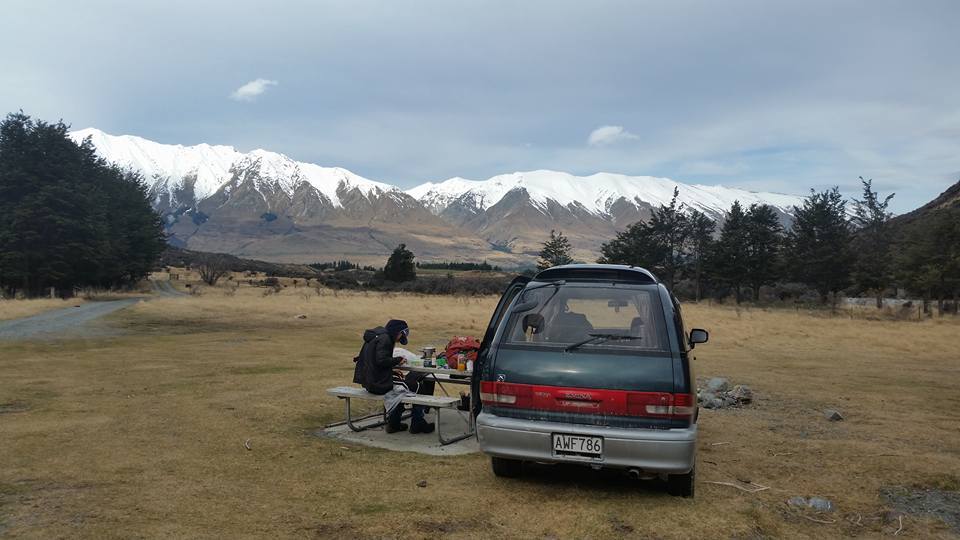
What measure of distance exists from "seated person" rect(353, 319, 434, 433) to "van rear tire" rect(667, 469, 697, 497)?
140 inches

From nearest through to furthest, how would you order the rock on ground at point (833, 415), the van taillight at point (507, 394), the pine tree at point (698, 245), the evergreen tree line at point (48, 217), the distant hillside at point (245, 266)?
the van taillight at point (507, 394)
the rock on ground at point (833, 415)
the evergreen tree line at point (48, 217)
the pine tree at point (698, 245)
the distant hillside at point (245, 266)

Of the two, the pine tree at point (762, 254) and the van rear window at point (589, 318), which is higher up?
the pine tree at point (762, 254)

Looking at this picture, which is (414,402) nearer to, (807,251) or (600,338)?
(600,338)

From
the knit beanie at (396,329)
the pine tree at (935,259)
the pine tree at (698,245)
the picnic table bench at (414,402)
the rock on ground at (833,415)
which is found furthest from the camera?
the pine tree at (698,245)

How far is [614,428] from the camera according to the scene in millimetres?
5543

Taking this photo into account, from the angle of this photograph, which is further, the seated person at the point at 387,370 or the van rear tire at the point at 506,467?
the seated person at the point at 387,370

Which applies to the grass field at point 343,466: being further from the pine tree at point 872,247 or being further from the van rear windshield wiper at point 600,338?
the pine tree at point 872,247

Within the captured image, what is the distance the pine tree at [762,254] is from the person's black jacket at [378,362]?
2215 inches

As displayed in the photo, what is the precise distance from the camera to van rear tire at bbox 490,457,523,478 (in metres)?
6.50

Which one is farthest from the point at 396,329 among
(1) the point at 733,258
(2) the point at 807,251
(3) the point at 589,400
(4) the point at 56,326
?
(2) the point at 807,251

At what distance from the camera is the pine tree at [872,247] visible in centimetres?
5411

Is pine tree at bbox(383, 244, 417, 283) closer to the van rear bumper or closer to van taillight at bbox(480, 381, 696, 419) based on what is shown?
van taillight at bbox(480, 381, 696, 419)

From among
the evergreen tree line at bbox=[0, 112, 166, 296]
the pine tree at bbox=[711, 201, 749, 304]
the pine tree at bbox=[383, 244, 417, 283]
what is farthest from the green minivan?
the pine tree at bbox=[383, 244, 417, 283]

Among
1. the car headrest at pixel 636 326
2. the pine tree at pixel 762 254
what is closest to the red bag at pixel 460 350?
the car headrest at pixel 636 326
